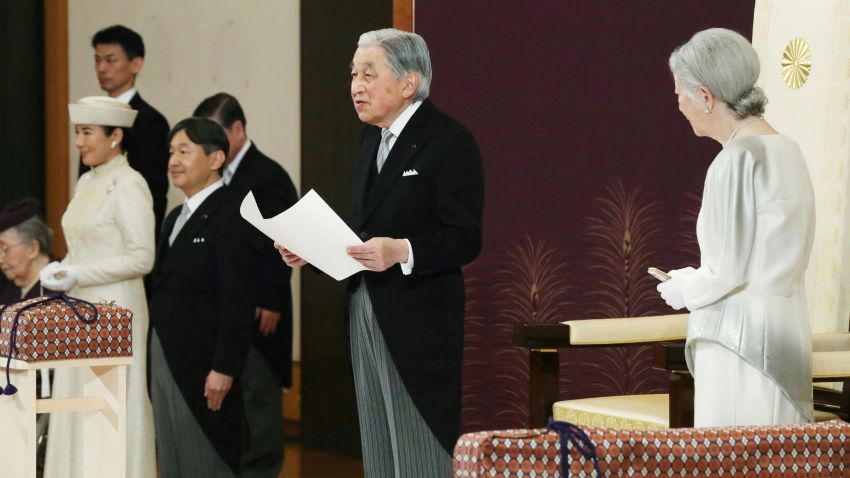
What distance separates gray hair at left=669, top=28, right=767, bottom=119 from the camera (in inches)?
102

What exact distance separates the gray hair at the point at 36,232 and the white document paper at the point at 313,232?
239cm

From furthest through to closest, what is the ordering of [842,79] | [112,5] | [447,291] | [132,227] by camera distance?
1. [112,5]
2. [132,227]
3. [842,79]
4. [447,291]

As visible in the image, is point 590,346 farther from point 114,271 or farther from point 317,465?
Answer: point 317,465

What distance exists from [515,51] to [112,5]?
10.3ft

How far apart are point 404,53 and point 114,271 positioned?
1.78m

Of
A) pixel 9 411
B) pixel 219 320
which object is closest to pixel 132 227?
pixel 219 320

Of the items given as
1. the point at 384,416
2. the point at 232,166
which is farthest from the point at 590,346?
the point at 232,166

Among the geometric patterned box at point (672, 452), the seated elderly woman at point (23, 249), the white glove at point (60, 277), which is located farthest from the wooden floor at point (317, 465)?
the geometric patterned box at point (672, 452)

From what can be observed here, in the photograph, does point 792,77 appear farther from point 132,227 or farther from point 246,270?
point 132,227

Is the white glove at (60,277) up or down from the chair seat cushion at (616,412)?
up

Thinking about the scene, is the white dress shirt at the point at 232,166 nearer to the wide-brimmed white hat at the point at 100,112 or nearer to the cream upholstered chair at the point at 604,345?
the wide-brimmed white hat at the point at 100,112

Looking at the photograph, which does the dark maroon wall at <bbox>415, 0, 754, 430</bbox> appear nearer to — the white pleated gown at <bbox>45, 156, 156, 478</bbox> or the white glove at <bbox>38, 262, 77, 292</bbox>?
the white pleated gown at <bbox>45, 156, 156, 478</bbox>

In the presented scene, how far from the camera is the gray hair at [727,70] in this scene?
102 inches

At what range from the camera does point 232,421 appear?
429cm
